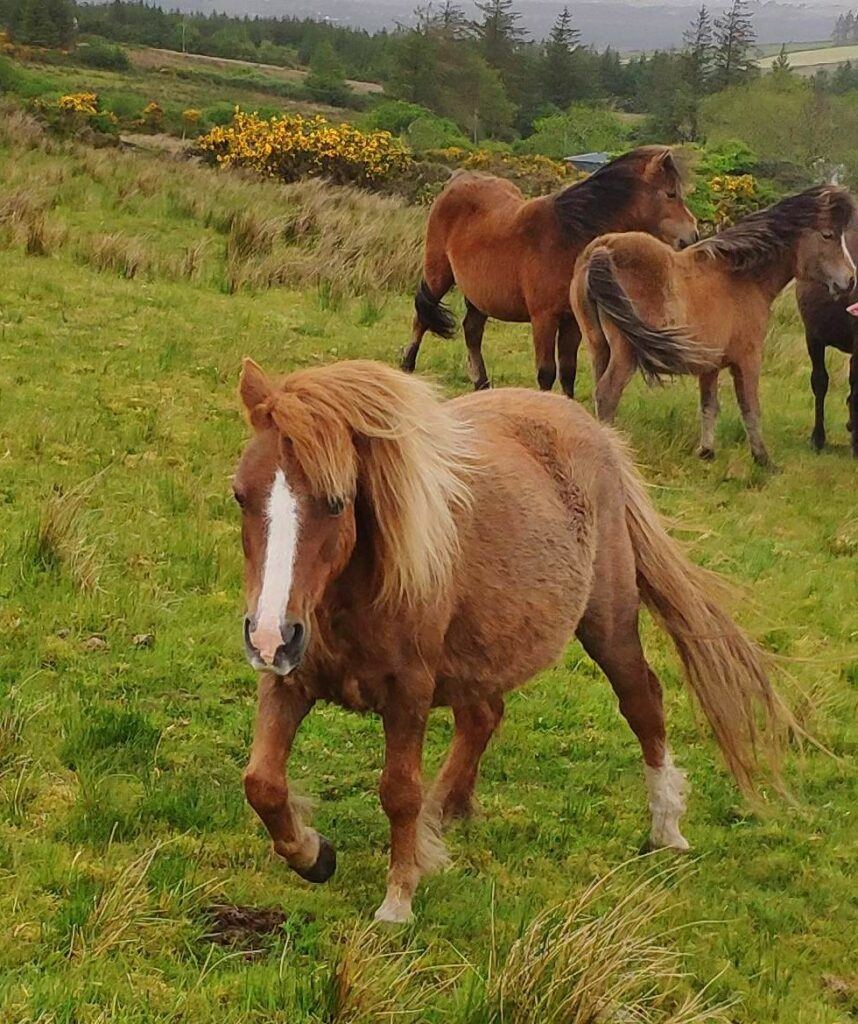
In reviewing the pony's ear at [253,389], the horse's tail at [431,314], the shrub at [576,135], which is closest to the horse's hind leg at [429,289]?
the horse's tail at [431,314]

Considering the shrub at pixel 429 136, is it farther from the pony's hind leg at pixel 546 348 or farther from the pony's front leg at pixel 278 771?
the pony's front leg at pixel 278 771

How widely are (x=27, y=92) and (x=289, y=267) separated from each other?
1978 cm

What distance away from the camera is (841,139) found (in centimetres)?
4953

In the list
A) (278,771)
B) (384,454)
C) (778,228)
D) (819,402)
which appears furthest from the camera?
(819,402)

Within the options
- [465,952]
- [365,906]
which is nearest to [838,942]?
[465,952]

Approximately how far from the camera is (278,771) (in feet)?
10.3

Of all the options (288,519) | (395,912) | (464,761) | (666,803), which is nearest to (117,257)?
(464,761)

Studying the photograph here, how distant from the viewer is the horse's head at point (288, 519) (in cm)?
261

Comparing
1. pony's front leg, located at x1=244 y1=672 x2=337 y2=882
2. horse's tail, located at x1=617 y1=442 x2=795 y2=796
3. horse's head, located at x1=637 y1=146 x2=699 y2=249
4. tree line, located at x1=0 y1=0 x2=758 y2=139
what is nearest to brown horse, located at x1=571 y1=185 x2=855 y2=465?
horse's head, located at x1=637 y1=146 x2=699 y2=249

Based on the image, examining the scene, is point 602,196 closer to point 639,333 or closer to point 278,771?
point 639,333

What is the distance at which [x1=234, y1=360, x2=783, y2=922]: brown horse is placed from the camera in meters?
2.75

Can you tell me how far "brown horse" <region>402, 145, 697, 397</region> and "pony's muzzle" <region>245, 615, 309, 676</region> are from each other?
6900 millimetres

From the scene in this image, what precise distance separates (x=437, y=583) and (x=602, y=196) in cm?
687

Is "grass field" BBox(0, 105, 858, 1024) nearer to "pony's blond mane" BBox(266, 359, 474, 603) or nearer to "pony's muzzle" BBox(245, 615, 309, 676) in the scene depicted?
"pony's muzzle" BBox(245, 615, 309, 676)
